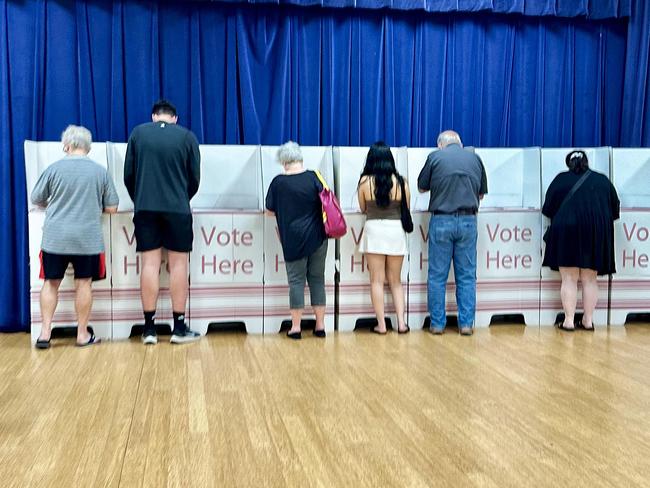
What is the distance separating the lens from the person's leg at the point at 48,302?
4035 mm

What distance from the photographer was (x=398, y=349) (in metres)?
4.02

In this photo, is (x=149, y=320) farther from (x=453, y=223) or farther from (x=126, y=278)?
(x=453, y=223)

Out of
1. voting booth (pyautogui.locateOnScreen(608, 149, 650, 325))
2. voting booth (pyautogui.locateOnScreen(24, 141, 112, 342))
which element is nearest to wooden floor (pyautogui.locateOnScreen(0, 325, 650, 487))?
voting booth (pyautogui.locateOnScreen(24, 141, 112, 342))

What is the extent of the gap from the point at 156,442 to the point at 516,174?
387 cm

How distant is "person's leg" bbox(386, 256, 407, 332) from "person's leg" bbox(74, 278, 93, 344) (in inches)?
80.4

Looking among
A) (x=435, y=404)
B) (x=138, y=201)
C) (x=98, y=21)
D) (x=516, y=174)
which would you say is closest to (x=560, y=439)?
(x=435, y=404)

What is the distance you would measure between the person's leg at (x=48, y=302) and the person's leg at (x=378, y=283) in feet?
6.88

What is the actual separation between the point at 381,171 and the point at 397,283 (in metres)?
0.82

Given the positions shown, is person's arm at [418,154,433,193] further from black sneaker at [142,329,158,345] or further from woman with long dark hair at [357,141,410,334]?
black sneaker at [142,329,158,345]

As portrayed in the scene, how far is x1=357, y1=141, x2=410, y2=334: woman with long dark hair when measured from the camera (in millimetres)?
4320

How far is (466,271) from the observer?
14.8 ft

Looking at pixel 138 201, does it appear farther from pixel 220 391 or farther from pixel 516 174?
pixel 516 174

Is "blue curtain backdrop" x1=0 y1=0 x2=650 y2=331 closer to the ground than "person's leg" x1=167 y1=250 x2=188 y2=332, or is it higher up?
higher up

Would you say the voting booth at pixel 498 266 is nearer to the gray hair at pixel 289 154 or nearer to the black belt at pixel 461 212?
the black belt at pixel 461 212
